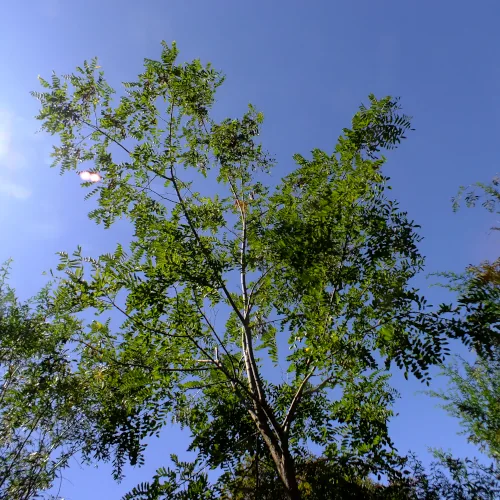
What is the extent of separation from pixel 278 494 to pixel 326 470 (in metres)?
0.71

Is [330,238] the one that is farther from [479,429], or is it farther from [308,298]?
[479,429]

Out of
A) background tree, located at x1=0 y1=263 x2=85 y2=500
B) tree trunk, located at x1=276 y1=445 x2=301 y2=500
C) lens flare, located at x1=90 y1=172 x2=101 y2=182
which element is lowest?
tree trunk, located at x1=276 y1=445 x2=301 y2=500

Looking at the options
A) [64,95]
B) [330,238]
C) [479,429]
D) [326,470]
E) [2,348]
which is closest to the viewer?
[326,470]

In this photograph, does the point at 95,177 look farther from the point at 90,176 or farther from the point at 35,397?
the point at 35,397

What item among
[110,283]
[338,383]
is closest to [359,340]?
[338,383]

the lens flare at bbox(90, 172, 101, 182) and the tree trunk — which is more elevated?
the lens flare at bbox(90, 172, 101, 182)

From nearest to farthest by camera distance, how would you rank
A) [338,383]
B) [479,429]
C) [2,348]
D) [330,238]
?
[330,238] < [338,383] < [2,348] < [479,429]

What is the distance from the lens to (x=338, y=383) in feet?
18.4

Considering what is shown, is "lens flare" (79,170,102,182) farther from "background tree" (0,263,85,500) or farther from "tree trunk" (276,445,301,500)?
"tree trunk" (276,445,301,500)

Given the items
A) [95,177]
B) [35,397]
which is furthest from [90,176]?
[35,397]

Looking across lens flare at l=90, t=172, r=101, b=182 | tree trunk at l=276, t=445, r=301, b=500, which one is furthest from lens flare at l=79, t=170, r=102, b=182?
tree trunk at l=276, t=445, r=301, b=500

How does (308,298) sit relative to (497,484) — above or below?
above

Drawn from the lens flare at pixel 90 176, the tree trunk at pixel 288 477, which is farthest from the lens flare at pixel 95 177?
the tree trunk at pixel 288 477

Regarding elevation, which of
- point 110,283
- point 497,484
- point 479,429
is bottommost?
point 497,484
